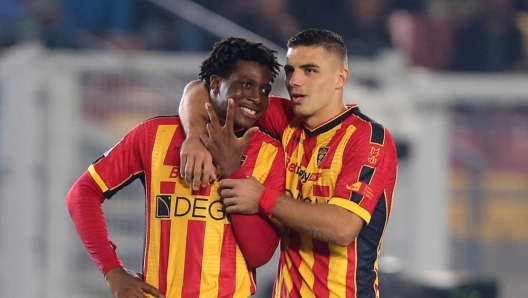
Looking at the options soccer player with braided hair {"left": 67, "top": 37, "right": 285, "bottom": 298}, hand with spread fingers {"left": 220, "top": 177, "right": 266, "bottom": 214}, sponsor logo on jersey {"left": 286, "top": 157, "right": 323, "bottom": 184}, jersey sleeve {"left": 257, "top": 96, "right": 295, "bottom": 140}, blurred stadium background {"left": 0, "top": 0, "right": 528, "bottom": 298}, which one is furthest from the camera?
blurred stadium background {"left": 0, "top": 0, "right": 528, "bottom": 298}

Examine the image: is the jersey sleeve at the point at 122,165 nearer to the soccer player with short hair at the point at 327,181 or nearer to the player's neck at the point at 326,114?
the soccer player with short hair at the point at 327,181

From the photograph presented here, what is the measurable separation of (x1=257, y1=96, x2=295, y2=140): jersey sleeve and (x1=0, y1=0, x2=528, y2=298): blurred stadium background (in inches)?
90.3

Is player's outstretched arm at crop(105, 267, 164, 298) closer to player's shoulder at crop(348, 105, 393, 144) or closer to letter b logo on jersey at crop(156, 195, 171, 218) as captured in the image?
letter b logo on jersey at crop(156, 195, 171, 218)

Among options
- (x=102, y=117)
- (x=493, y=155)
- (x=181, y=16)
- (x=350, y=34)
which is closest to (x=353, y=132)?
(x=102, y=117)

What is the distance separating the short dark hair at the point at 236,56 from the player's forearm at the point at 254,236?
0.51 m

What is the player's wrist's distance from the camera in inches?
112

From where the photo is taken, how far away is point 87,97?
5.89 metres

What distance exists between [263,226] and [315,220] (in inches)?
7.3

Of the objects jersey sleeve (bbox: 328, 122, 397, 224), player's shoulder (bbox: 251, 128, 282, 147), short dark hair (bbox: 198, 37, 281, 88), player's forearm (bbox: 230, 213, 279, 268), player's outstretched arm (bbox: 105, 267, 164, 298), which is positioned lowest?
player's outstretched arm (bbox: 105, 267, 164, 298)

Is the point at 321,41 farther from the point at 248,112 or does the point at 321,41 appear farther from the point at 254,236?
the point at 254,236

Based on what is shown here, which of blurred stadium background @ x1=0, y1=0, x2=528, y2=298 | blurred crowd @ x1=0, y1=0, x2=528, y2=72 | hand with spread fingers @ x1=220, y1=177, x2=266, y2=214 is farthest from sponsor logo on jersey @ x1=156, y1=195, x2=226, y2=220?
blurred crowd @ x1=0, y1=0, x2=528, y2=72

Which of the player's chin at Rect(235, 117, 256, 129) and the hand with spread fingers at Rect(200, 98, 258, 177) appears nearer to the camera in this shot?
the hand with spread fingers at Rect(200, 98, 258, 177)

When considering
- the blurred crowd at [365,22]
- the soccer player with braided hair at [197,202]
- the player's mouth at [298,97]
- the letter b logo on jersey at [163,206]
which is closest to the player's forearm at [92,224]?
the soccer player with braided hair at [197,202]

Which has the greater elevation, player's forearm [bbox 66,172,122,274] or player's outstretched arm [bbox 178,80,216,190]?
player's outstretched arm [bbox 178,80,216,190]
